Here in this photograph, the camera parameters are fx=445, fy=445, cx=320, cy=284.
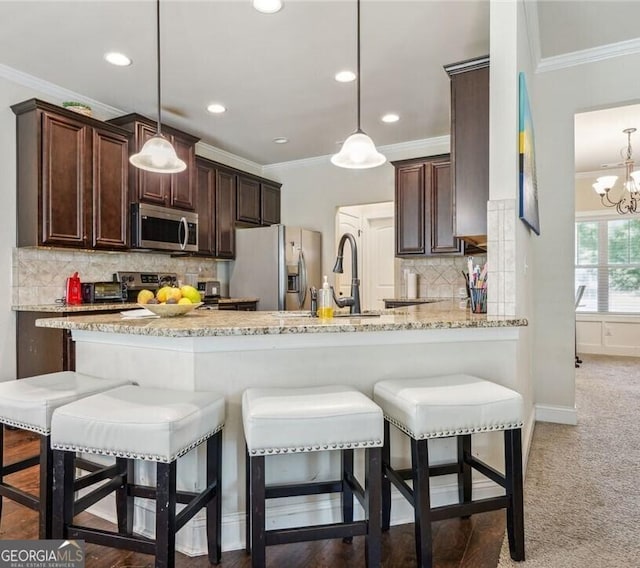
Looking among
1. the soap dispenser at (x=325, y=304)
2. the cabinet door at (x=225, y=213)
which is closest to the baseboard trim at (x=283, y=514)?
the soap dispenser at (x=325, y=304)

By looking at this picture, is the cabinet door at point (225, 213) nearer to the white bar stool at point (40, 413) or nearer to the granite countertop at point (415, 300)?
the granite countertop at point (415, 300)

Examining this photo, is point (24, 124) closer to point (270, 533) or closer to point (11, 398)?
point (11, 398)

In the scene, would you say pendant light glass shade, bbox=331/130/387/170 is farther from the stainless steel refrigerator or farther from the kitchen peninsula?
the stainless steel refrigerator

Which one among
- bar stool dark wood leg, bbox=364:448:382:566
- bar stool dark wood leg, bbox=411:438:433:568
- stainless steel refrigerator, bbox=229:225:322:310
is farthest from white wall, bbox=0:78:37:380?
bar stool dark wood leg, bbox=411:438:433:568

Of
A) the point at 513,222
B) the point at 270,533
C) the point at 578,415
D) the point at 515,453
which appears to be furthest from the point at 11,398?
the point at 578,415

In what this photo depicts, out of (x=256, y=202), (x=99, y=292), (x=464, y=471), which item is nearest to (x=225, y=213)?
(x=256, y=202)

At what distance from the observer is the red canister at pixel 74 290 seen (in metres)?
3.56

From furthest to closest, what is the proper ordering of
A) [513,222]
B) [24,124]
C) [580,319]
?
1. [580,319]
2. [24,124]
3. [513,222]

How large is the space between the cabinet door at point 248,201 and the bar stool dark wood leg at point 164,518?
421cm

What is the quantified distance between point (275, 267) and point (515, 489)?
372 centimetres

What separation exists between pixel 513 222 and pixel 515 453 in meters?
1.10

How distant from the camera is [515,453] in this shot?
5.33 ft

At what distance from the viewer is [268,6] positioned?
2.60 metres

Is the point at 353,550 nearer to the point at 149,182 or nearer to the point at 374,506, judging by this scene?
the point at 374,506
